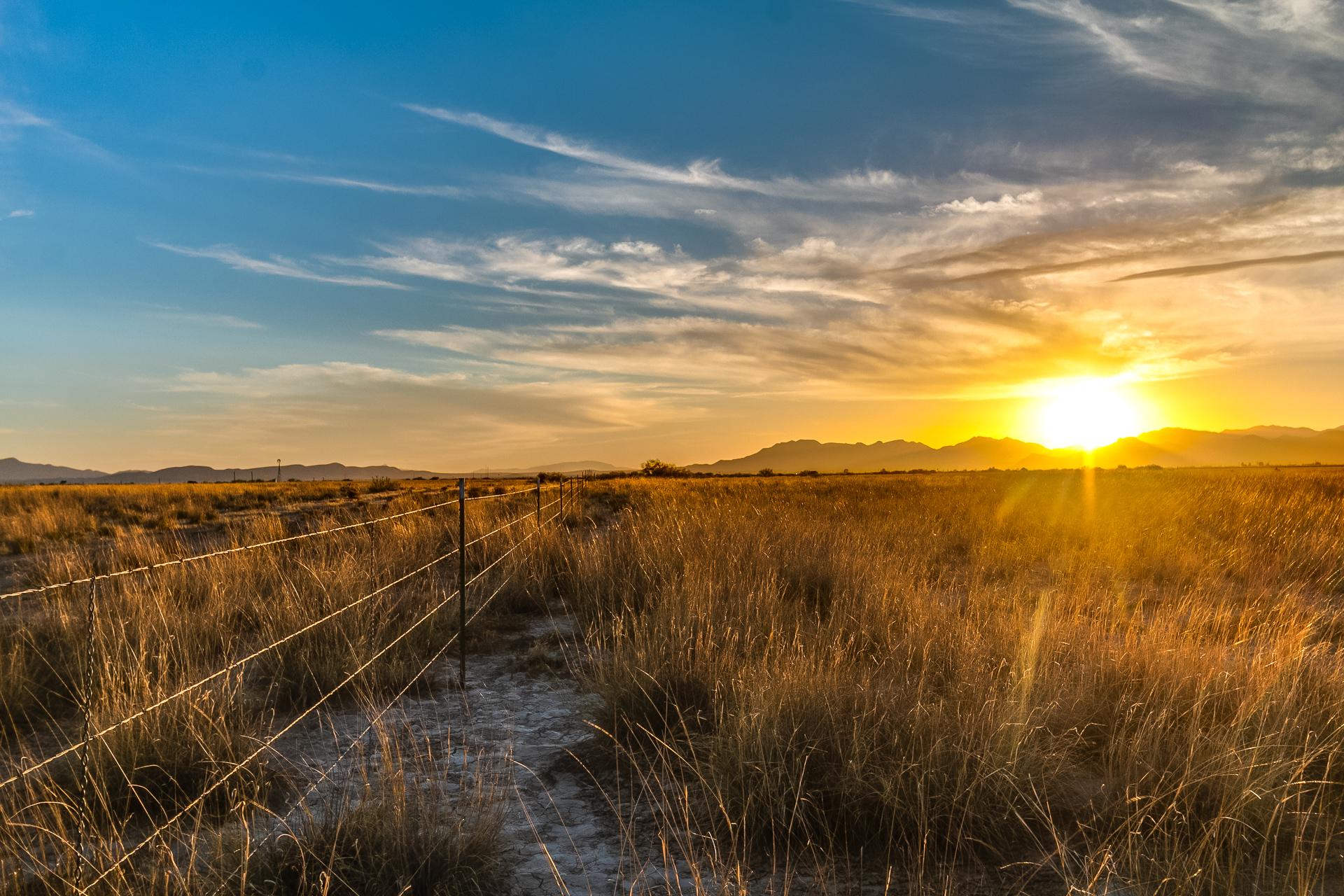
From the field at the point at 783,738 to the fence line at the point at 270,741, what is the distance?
0.27 ft

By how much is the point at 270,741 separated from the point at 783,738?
2.83 metres

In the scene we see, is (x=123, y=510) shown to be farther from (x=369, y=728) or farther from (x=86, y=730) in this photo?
(x=86, y=730)

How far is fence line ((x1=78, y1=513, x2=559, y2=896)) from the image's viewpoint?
3043 mm

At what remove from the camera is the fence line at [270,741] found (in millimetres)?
3043

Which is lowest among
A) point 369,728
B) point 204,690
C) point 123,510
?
point 369,728

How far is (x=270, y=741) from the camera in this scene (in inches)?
173

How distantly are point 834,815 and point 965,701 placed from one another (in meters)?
1.15

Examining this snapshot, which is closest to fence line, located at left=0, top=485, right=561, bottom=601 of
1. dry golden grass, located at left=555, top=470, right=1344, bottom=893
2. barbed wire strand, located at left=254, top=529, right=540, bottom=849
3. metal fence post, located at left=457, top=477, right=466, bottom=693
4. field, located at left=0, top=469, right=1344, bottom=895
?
metal fence post, located at left=457, top=477, right=466, bottom=693

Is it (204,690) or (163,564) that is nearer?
(163,564)

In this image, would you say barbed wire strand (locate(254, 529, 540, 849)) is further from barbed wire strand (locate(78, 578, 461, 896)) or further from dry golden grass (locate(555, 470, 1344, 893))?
dry golden grass (locate(555, 470, 1344, 893))

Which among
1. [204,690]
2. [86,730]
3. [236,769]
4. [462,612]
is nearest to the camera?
[86,730]

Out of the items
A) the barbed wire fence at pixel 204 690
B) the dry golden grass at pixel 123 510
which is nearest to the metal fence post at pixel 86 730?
the barbed wire fence at pixel 204 690

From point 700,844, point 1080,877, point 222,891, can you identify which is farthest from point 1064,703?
point 222,891

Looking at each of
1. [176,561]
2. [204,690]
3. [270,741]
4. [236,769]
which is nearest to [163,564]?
[176,561]
